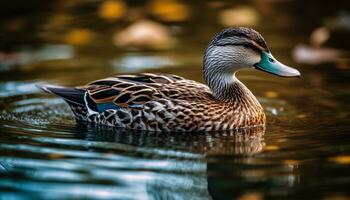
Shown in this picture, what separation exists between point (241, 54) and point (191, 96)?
32.7 inches

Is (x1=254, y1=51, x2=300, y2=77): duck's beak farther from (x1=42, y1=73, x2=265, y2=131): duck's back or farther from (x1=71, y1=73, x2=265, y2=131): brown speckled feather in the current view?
(x1=42, y1=73, x2=265, y2=131): duck's back

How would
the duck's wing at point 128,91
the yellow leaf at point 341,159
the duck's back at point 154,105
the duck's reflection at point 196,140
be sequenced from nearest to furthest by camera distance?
the yellow leaf at point 341,159, the duck's reflection at point 196,140, the duck's back at point 154,105, the duck's wing at point 128,91

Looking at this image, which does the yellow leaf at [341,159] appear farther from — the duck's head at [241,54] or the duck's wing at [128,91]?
the duck's wing at [128,91]

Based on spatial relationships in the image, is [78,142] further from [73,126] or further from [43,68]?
[43,68]

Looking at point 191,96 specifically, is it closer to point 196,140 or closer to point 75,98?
point 196,140

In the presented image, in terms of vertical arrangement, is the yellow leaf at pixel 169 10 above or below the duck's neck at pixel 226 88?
above

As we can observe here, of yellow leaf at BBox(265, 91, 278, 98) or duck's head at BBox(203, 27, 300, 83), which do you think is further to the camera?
yellow leaf at BBox(265, 91, 278, 98)

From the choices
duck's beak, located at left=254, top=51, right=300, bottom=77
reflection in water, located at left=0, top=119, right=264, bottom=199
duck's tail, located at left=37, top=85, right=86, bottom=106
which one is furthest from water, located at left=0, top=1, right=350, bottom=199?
duck's beak, located at left=254, top=51, right=300, bottom=77

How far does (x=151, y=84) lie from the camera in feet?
34.7

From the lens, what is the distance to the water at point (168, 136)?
7820 mm

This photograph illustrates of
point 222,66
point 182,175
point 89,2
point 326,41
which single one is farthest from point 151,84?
point 89,2

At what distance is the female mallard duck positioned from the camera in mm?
10227

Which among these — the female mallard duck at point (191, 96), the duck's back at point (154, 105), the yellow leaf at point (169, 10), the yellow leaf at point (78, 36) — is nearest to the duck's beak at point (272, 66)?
the female mallard duck at point (191, 96)

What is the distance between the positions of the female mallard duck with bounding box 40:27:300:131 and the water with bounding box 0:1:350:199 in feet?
0.62
